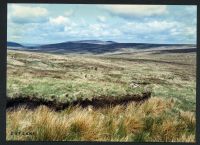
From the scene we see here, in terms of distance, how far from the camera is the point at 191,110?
8.91 metres

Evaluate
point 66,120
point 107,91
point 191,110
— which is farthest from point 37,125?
point 191,110

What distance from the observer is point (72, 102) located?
9.10 metres

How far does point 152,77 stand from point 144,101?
31.8 inches

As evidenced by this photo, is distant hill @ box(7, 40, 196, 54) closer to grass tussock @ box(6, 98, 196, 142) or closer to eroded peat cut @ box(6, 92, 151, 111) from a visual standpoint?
eroded peat cut @ box(6, 92, 151, 111)

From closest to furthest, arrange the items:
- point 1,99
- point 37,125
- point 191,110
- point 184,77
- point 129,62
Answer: point 1,99 → point 37,125 → point 191,110 → point 184,77 → point 129,62

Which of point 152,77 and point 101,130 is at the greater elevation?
point 152,77

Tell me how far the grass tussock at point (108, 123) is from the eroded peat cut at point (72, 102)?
112 millimetres

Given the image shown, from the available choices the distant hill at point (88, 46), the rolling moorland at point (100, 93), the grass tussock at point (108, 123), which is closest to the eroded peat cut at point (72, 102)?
the rolling moorland at point (100, 93)

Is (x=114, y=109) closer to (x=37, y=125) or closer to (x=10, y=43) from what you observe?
(x=37, y=125)

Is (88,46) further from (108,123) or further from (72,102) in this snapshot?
(108,123)

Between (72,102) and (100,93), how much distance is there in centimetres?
55

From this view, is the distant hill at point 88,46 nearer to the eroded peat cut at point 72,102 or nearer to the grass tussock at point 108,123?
the eroded peat cut at point 72,102

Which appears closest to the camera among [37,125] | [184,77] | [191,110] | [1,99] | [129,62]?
[1,99]

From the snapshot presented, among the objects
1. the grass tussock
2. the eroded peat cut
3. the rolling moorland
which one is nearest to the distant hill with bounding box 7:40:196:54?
the rolling moorland
